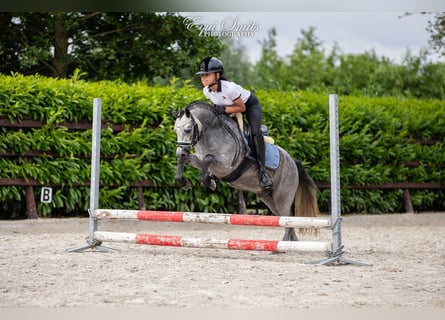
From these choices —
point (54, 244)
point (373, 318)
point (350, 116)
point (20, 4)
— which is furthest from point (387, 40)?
point (373, 318)

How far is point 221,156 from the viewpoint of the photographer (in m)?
5.71

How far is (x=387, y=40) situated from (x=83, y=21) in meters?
20.0

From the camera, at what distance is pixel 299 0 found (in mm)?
8672

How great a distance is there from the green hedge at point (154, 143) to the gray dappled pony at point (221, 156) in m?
3.24

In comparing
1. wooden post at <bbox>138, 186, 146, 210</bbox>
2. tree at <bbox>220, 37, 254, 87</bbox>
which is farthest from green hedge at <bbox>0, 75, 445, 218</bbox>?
tree at <bbox>220, 37, 254, 87</bbox>

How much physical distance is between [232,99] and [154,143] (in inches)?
146

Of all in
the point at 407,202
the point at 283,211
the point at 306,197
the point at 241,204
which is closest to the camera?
the point at 283,211

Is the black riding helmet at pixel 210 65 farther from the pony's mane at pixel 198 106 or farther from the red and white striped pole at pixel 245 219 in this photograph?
the red and white striped pole at pixel 245 219

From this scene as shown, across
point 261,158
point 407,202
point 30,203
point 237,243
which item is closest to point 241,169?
point 261,158

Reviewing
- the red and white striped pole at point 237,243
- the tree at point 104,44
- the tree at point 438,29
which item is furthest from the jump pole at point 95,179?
the tree at point 438,29

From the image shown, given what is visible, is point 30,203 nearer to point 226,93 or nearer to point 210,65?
point 226,93

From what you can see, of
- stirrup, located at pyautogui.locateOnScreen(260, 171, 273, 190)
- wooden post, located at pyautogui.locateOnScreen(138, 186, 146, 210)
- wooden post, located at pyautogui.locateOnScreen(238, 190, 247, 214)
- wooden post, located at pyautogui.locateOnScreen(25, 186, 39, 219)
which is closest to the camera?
stirrup, located at pyautogui.locateOnScreen(260, 171, 273, 190)

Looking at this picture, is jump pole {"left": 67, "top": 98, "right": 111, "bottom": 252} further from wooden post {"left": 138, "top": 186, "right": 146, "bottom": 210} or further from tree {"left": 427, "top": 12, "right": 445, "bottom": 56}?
tree {"left": 427, "top": 12, "right": 445, "bottom": 56}

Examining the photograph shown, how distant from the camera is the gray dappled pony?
5.47m
